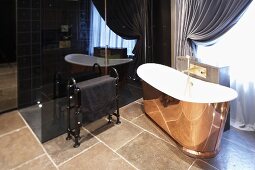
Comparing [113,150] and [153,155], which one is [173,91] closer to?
[153,155]

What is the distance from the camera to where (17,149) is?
2.24 m

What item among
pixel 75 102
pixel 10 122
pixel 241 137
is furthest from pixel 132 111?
pixel 10 122

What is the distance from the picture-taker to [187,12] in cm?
321

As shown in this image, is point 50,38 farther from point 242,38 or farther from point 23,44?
point 242,38

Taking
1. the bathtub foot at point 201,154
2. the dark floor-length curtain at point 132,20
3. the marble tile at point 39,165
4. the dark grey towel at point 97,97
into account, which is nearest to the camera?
the marble tile at point 39,165

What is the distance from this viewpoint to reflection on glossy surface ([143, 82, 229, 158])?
2.07 m

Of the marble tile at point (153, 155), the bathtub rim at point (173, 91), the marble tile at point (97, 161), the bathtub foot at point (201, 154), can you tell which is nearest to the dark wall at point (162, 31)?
the bathtub rim at point (173, 91)

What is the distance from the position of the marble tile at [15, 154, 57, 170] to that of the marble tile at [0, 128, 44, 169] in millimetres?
75

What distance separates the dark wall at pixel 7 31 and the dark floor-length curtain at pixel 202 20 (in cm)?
258

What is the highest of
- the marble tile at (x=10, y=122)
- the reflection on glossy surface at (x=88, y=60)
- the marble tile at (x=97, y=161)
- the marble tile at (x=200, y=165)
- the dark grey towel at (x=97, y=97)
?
the reflection on glossy surface at (x=88, y=60)

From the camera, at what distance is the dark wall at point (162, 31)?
3604 mm

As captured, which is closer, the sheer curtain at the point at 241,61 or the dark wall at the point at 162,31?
the sheer curtain at the point at 241,61

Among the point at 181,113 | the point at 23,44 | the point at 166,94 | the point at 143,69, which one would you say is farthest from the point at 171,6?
the point at 23,44

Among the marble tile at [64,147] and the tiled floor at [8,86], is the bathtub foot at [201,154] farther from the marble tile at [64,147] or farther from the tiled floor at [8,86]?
the tiled floor at [8,86]
